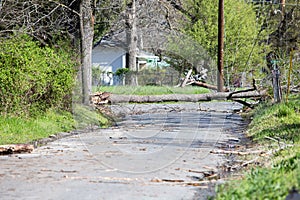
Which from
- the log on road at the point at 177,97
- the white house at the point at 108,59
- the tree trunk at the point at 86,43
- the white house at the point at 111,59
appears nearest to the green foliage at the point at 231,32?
the white house at the point at 111,59

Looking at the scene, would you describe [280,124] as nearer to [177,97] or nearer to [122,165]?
[122,165]

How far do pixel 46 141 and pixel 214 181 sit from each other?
664cm

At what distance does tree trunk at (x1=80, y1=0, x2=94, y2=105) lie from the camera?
2202 cm

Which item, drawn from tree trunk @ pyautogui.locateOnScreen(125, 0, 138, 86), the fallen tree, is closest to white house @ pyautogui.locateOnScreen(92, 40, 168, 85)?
tree trunk @ pyautogui.locateOnScreen(125, 0, 138, 86)

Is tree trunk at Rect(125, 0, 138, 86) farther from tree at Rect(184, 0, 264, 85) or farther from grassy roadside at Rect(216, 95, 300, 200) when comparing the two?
grassy roadside at Rect(216, 95, 300, 200)

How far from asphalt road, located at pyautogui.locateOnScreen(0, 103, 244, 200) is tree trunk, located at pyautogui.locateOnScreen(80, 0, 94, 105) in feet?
10.1

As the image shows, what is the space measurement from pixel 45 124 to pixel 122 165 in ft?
20.4

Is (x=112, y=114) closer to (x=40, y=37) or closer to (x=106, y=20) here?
(x=40, y=37)

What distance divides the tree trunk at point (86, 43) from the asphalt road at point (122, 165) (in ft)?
10.1

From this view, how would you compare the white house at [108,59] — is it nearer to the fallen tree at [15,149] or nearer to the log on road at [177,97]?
the log on road at [177,97]

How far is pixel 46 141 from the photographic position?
15086mm

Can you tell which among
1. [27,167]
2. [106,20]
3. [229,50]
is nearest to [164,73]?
[229,50]

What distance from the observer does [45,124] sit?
55.5ft

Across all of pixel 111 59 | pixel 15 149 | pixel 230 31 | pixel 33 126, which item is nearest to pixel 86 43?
pixel 33 126
